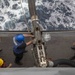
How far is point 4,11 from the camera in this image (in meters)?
11.7

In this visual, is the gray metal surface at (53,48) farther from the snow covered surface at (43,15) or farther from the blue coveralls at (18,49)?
the snow covered surface at (43,15)

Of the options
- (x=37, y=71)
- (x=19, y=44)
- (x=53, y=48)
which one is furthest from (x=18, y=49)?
(x=37, y=71)

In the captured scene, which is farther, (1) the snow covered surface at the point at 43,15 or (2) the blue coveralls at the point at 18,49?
(1) the snow covered surface at the point at 43,15

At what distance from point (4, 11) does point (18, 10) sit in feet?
1.86

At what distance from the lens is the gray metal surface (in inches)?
344

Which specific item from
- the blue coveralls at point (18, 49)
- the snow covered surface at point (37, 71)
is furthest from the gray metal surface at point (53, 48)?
the snow covered surface at point (37, 71)

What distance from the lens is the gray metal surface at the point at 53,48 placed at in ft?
28.7

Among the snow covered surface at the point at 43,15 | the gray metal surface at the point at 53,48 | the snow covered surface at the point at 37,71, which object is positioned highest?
the snow covered surface at the point at 43,15

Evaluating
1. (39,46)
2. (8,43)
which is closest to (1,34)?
(8,43)

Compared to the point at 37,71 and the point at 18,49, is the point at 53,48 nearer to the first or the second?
the point at 18,49

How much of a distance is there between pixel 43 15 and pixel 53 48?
271 centimetres

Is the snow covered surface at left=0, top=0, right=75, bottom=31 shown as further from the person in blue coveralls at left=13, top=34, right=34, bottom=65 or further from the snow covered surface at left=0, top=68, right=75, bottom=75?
the snow covered surface at left=0, top=68, right=75, bottom=75

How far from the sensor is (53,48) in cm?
890

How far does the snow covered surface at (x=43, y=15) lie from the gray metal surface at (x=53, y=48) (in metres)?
1.52
